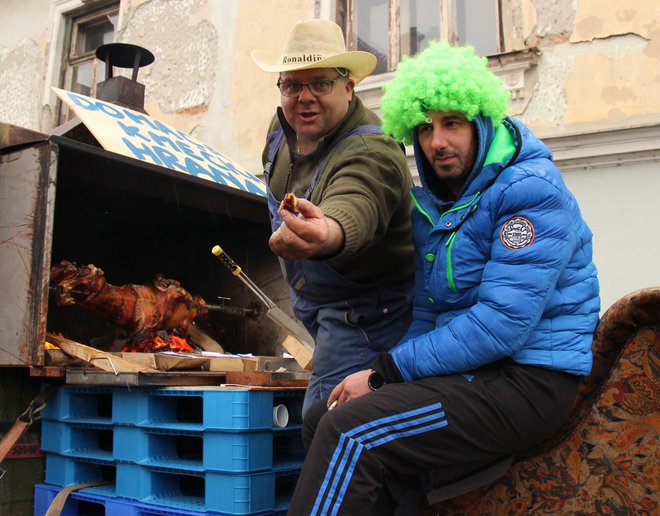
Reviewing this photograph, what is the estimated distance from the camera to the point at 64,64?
10016 millimetres

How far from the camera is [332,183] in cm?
218

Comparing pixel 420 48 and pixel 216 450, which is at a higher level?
pixel 420 48

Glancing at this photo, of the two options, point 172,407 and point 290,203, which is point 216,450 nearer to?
point 172,407

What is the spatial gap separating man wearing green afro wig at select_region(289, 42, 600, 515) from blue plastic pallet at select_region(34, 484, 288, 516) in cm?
112

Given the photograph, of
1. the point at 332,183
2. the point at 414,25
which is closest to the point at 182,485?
the point at 332,183

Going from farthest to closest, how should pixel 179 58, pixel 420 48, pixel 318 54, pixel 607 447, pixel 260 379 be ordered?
pixel 179 58
pixel 420 48
pixel 260 379
pixel 318 54
pixel 607 447

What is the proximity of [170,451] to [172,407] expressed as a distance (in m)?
0.19

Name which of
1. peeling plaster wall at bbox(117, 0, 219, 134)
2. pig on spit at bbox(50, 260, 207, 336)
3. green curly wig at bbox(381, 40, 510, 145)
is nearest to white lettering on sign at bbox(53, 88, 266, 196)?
pig on spit at bbox(50, 260, 207, 336)

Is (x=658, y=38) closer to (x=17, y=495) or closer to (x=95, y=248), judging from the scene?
(x=95, y=248)

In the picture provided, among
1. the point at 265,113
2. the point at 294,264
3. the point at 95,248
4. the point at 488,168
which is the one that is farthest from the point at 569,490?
the point at 265,113

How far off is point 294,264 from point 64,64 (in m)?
8.92

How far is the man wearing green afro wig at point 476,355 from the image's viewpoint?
69.2 inches

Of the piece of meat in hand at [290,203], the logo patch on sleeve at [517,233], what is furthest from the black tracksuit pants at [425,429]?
the piece of meat in hand at [290,203]

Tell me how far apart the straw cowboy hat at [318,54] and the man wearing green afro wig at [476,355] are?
0.49 metres
